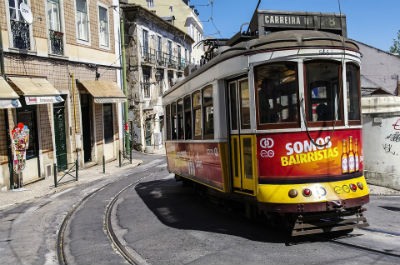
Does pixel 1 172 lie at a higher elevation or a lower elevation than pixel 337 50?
lower

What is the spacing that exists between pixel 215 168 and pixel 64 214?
168 inches

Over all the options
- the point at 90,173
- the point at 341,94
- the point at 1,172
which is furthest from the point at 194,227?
the point at 90,173

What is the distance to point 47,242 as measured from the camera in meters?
8.12

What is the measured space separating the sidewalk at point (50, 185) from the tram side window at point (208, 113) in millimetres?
6344

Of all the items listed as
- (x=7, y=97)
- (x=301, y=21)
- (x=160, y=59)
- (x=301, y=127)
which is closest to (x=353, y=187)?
(x=301, y=127)

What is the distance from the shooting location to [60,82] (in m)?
18.7

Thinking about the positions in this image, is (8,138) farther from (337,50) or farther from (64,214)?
(337,50)

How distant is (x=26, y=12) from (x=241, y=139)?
11494mm

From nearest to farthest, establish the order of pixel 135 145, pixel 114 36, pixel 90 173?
pixel 90 173 < pixel 114 36 < pixel 135 145

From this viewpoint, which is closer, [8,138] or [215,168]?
[215,168]

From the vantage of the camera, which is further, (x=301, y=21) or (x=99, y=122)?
(x=99, y=122)

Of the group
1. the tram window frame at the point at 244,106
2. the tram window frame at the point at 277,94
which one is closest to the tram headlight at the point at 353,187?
the tram window frame at the point at 277,94

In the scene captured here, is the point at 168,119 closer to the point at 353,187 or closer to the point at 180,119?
the point at 180,119

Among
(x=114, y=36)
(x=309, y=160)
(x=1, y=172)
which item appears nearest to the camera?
(x=309, y=160)
